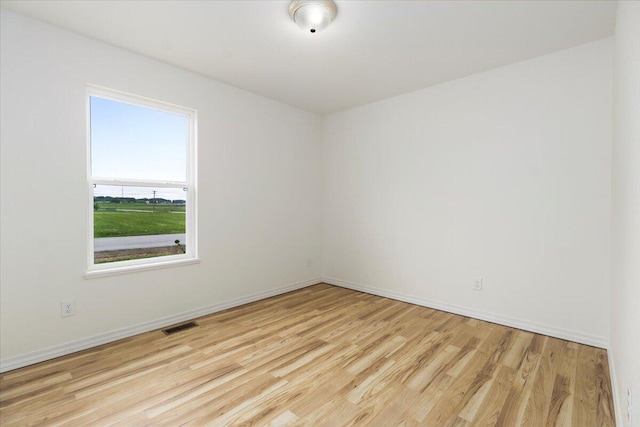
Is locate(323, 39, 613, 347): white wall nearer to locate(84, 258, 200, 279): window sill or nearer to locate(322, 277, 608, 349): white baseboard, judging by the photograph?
locate(322, 277, 608, 349): white baseboard

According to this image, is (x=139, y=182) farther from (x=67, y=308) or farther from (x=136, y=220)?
(x=67, y=308)

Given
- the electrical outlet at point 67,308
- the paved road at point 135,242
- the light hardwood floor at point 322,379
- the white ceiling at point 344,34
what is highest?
the white ceiling at point 344,34

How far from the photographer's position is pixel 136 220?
118 inches

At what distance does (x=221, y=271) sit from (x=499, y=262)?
2990mm

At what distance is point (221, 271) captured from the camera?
3525 millimetres

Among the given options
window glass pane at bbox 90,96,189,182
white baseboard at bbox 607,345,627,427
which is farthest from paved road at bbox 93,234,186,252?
white baseboard at bbox 607,345,627,427

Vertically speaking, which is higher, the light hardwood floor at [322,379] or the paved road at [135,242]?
the paved road at [135,242]

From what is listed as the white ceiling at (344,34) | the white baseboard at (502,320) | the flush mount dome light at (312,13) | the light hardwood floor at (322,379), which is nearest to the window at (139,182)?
the white ceiling at (344,34)

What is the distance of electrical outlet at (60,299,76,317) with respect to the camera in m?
2.46

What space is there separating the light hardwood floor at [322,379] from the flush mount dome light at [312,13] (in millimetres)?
2542

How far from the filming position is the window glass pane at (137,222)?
2760 mm

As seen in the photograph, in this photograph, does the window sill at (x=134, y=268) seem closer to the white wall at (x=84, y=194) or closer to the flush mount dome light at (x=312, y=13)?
Result: the white wall at (x=84, y=194)

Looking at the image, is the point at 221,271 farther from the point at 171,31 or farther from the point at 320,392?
the point at 171,31

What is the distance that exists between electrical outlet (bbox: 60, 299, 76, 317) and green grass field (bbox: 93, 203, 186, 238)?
57 cm
